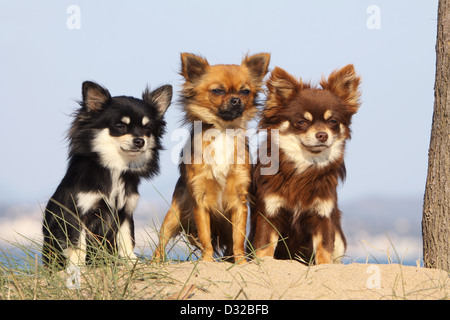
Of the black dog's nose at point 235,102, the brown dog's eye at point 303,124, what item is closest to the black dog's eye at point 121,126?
the black dog's nose at point 235,102

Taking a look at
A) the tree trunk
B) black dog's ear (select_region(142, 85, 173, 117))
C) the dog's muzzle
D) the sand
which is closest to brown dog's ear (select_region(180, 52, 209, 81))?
black dog's ear (select_region(142, 85, 173, 117))

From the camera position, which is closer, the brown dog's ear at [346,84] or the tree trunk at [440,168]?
the tree trunk at [440,168]

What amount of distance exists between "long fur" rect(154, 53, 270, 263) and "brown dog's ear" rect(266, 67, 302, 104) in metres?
0.31

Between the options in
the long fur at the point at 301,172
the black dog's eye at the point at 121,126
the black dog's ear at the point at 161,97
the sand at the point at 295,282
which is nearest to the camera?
the sand at the point at 295,282

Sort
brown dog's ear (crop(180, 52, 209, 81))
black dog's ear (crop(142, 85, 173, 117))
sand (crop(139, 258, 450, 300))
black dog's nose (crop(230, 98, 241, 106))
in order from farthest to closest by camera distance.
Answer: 1. black dog's ear (crop(142, 85, 173, 117))
2. brown dog's ear (crop(180, 52, 209, 81))
3. black dog's nose (crop(230, 98, 241, 106))
4. sand (crop(139, 258, 450, 300))

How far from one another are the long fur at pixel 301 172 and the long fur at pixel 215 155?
0.72ft

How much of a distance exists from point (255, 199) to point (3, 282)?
2656 millimetres

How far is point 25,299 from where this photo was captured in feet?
15.1

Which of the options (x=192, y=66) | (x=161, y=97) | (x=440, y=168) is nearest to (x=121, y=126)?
(x=161, y=97)

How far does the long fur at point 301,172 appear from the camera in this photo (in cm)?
577

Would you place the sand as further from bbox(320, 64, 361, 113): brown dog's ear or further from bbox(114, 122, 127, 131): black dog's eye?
bbox(320, 64, 361, 113): brown dog's ear

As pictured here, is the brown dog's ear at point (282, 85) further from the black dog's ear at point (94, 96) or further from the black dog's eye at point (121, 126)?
the black dog's ear at point (94, 96)

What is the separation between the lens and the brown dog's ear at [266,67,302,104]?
595cm
